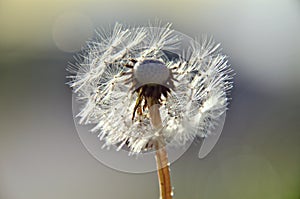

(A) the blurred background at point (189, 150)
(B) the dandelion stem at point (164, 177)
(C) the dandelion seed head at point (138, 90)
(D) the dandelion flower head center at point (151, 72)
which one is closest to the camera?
(B) the dandelion stem at point (164, 177)

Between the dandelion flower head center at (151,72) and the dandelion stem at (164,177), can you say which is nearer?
the dandelion stem at (164,177)

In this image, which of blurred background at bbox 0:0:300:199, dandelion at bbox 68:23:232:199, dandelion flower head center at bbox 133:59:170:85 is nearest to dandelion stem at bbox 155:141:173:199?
dandelion at bbox 68:23:232:199

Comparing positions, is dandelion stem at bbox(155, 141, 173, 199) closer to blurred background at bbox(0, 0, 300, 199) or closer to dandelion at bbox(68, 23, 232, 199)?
dandelion at bbox(68, 23, 232, 199)

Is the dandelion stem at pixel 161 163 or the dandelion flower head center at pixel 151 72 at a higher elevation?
the dandelion flower head center at pixel 151 72

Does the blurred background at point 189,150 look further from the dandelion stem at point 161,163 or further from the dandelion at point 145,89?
the dandelion stem at point 161,163

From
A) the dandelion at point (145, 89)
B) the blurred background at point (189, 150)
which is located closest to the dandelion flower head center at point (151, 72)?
the dandelion at point (145, 89)

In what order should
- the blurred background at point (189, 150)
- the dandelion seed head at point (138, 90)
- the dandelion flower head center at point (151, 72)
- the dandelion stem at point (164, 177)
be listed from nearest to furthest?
1. the dandelion stem at point (164, 177)
2. the dandelion flower head center at point (151, 72)
3. the dandelion seed head at point (138, 90)
4. the blurred background at point (189, 150)
